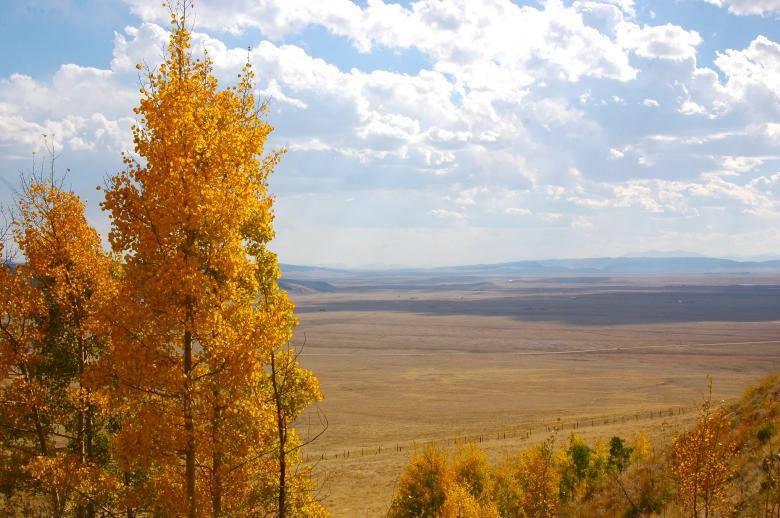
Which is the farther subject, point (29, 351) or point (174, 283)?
point (29, 351)

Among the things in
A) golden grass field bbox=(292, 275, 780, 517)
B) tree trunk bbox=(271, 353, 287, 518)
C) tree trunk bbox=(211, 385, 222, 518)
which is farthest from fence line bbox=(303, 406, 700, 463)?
tree trunk bbox=(211, 385, 222, 518)

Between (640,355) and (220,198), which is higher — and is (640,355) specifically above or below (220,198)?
below

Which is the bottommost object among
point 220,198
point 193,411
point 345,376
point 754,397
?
point 345,376

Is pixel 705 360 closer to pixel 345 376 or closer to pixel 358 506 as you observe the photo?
pixel 345 376

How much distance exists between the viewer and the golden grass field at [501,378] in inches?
1779

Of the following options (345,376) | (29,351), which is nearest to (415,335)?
(345,376)

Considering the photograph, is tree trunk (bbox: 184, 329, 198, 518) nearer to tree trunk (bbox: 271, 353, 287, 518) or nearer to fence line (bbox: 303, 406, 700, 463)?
tree trunk (bbox: 271, 353, 287, 518)

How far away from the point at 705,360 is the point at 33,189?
101 metres

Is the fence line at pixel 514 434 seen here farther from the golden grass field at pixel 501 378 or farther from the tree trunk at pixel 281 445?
the tree trunk at pixel 281 445

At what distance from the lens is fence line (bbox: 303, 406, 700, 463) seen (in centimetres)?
4459

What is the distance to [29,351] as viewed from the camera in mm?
12977

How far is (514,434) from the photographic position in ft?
162

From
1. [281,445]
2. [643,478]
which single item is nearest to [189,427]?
[281,445]

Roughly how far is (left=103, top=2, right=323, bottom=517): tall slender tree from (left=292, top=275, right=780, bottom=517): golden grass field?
5.50 meters
